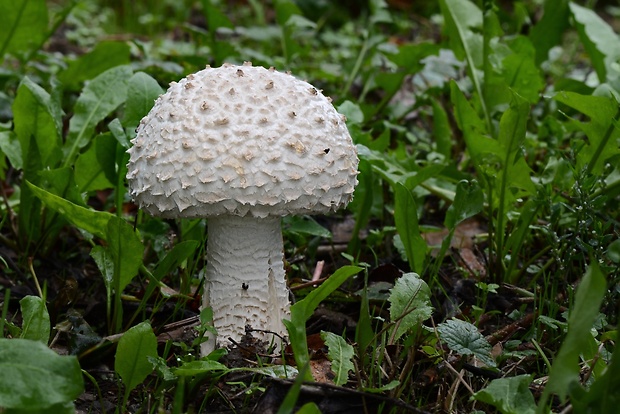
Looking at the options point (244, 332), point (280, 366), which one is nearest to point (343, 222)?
point (244, 332)

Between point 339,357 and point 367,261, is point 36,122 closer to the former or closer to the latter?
point 367,261

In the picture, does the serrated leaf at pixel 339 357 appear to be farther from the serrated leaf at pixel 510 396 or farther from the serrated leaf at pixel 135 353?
the serrated leaf at pixel 135 353

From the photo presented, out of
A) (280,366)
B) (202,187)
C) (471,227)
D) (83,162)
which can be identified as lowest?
(471,227)

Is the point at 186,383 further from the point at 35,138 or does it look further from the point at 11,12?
the point at 11,12

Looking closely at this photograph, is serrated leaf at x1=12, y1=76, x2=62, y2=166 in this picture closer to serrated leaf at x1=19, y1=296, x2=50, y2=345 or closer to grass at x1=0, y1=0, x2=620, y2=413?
grass at x1=0, y1=0, x2=620, y2=413

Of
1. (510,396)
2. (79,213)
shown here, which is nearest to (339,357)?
(510,396)

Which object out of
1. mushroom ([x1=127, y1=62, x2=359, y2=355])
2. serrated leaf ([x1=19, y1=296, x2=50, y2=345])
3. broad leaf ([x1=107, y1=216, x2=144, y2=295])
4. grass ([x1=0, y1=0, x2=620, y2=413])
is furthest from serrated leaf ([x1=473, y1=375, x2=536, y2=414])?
serrated leaf ([x1=19, y1=296, x2=50, y2=345])
